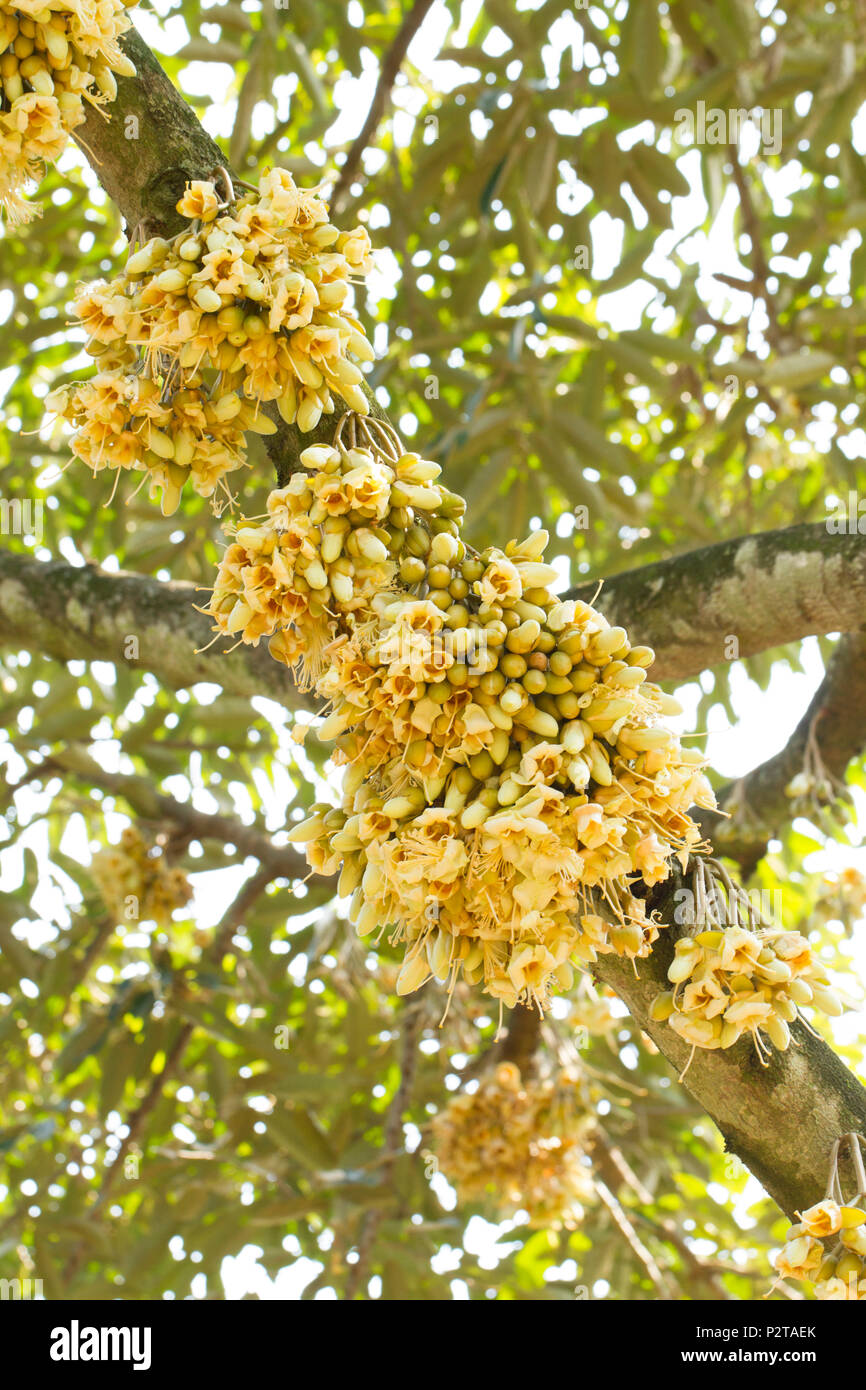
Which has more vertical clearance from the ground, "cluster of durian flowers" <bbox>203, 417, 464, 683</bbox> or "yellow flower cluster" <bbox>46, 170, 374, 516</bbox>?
"yellow flower cluster" <bbox>46, 170, 374, 516</bbox>

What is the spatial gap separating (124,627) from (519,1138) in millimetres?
1697

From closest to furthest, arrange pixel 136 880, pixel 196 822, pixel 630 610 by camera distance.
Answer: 1. pixel 630 610
2. pixel 136 880
3. pixel 196 822

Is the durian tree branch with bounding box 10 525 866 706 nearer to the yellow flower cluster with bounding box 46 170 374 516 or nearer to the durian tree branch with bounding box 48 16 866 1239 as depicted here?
the durian tree branch with bounding box 48 16 866 1239

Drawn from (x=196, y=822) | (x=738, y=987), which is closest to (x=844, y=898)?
(x=196, y=822)

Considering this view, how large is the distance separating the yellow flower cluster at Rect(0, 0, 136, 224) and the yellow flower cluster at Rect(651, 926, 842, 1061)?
3.62 feet

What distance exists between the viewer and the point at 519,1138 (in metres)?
3.04

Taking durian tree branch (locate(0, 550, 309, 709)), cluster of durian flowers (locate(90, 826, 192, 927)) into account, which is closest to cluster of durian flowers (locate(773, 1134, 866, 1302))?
durian tree branch (locate(0, 550, 309, 709))

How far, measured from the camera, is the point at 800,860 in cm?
401

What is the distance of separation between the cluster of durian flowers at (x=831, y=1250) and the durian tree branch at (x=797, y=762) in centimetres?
134

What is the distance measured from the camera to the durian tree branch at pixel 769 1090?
120cm

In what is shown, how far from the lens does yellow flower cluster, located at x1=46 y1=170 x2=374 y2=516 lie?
1.18 m

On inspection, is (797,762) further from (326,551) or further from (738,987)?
(326,551)

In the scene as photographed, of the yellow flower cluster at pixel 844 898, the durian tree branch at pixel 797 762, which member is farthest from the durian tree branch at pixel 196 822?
the yellow flower cluster at pixel 844 898

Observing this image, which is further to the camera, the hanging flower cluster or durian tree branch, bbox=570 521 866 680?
durian tree branch, bbox=570 521 866 680
